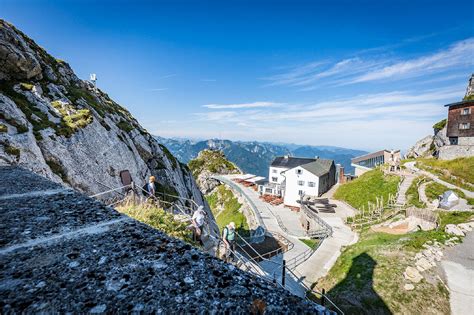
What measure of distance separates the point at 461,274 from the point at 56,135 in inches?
1175

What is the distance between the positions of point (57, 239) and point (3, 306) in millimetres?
1212

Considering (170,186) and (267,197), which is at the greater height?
(170,186)

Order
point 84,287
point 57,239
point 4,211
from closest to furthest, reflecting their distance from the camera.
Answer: point 84,287
point 57,239
point 4,211

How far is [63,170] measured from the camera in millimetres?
15672

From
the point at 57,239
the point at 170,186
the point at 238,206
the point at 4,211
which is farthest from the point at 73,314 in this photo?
the point at 238,206

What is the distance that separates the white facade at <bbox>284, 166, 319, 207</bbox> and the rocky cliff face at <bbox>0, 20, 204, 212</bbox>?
36.5 m

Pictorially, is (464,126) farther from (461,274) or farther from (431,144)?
(461,274)

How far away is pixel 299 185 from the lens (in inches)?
2333

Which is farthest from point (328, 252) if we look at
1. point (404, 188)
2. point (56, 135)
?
point (56, 135)

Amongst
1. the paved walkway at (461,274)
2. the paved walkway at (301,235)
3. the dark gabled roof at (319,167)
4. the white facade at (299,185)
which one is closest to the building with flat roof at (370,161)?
the dark gabled roof at (319,167)

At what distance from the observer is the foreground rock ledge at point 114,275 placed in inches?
74.4

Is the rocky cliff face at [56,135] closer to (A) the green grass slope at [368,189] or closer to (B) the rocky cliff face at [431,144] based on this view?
(A) the green grass slope at [368,189]

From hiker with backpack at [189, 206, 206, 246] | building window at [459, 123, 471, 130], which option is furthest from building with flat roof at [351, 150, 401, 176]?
hiker with backpack at [189, 206, 206, 246]

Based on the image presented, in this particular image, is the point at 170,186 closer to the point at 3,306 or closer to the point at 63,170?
the point at 63,170
